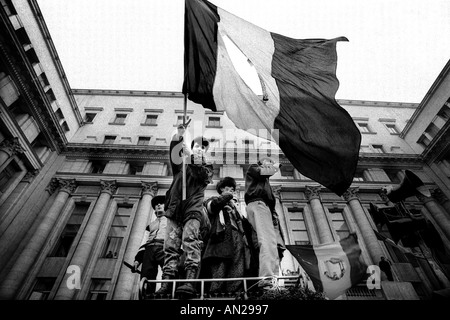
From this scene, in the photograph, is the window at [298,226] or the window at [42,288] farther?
the window at [298,226]

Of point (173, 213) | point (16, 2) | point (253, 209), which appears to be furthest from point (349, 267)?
point (16, 2)

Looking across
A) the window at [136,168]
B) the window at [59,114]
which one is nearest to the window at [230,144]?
the window at [136,168]

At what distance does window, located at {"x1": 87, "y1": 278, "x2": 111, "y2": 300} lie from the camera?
17.5m

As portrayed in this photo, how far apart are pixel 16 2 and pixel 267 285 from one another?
27782 mm

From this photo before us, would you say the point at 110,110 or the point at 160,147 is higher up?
the point at 110,110

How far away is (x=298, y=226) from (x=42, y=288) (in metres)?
19.2

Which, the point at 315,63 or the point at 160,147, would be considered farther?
the point at 160,147

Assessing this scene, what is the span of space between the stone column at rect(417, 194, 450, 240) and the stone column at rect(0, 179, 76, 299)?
30002 millimetres

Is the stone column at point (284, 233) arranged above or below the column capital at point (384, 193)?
below

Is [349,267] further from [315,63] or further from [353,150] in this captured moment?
[315,63]

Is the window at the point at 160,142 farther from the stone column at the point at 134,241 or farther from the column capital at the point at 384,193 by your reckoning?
the column capital at the point at 384,193

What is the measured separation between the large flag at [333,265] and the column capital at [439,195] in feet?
76.8

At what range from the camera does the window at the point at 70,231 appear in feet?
65.4

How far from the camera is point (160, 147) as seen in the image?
26219mm
